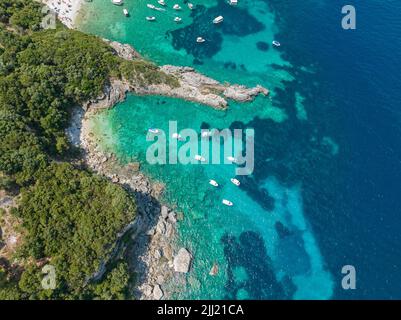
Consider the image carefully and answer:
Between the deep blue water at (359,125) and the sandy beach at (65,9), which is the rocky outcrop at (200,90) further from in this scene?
the sandy beach at (65,9)

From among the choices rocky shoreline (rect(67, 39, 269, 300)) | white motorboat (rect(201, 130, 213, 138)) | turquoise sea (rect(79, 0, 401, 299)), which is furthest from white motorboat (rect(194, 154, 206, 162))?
rocky shoreline (rect(67, 39, 269, 300))

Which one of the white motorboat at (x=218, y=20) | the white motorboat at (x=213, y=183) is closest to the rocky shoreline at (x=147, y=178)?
the white motorboat at (x=213, y=183)

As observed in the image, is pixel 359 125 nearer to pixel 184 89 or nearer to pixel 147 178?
pixel 184 89

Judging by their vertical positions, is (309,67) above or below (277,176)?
above

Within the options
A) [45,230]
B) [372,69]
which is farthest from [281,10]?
[45,230]

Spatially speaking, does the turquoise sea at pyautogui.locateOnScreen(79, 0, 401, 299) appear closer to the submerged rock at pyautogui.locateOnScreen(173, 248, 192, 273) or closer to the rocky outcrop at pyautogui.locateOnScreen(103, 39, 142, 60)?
the submerged rock at pyautogui.locateOnScreen(173, 248, 192, 273)

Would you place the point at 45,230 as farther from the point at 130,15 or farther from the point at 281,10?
the point at 281,10
